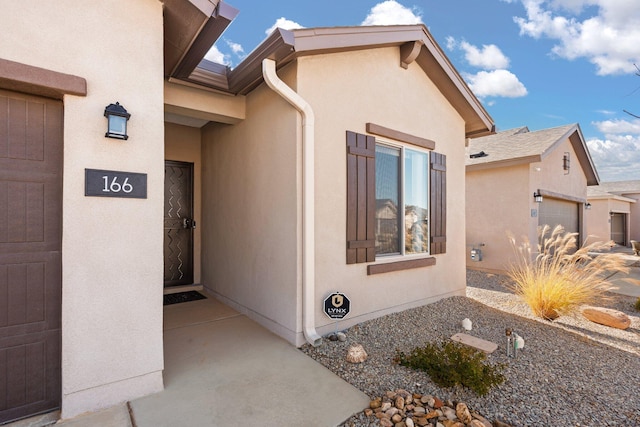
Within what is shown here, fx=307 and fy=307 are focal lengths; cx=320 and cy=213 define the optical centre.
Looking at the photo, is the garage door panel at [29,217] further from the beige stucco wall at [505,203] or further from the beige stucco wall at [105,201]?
the beige stucco wall at [505,203]

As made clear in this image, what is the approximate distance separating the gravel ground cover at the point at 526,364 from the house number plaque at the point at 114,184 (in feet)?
8.17

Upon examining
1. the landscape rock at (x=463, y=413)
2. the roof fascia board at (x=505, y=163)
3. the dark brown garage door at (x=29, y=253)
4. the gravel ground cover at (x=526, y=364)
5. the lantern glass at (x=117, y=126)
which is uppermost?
the roof fascia board at (x=505, y=163)

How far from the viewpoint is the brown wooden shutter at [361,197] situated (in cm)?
418

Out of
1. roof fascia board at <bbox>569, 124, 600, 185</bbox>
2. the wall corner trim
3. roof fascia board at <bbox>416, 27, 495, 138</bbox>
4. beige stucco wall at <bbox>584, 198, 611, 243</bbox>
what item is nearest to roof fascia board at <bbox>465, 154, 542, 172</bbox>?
roof fascia board at <bbox>416, 27, 495, 138</bbox>

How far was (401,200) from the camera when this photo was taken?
4.96m

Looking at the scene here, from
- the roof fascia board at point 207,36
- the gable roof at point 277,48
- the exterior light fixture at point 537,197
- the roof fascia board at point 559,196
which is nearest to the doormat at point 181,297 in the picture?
the gable roof at point 277,48

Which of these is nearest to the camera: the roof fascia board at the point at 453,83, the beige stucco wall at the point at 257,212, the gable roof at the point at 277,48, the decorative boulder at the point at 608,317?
the gable roof at the point at 277,48

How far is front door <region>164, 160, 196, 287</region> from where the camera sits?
237 inches

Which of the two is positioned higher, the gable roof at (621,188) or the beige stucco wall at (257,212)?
the gable roof at (621,188)

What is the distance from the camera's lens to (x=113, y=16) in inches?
99.4

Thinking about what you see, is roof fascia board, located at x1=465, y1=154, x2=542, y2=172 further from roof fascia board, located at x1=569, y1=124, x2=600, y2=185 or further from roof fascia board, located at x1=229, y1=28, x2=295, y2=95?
roof fascia board, located at x1=229, y1=28, x2=295, y2=95

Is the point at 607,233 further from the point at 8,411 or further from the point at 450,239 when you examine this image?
the point at 8,411

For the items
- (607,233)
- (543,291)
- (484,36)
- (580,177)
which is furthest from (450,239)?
(607,233)

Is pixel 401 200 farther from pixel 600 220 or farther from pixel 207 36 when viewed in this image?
pixel 600 220
